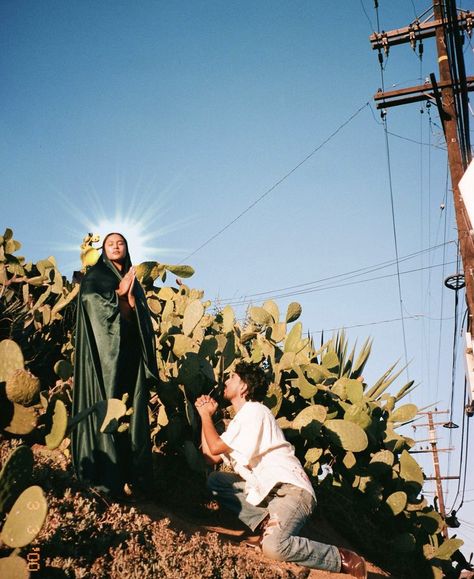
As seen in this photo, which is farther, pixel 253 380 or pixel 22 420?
pixel 253 380

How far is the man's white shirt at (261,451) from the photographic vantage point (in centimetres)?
329

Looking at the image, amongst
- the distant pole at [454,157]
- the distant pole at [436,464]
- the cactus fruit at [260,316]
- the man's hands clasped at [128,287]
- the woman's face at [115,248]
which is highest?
the distant pole at [454,157]

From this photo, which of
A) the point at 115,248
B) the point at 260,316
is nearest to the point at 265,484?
the point at 115,248

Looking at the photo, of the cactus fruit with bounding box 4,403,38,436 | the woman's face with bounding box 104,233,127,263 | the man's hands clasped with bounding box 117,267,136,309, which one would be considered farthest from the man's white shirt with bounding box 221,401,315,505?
the woman's face with bounding box 104,233,127,263

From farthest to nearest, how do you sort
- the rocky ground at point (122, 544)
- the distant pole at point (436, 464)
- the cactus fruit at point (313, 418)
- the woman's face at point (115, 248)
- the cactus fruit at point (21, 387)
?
the distant pole at point (436, 464)
the cactus fruit at point (313, 418)
the woman's face at point (115, 248)
the cactus fruit at point (21, 387)
the rocky ground at point (122, 544)

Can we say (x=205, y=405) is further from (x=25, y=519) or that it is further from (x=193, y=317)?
(x=25, y=519)

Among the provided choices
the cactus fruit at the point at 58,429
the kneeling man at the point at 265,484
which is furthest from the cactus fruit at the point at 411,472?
the cactus fruit at the point at 58,429

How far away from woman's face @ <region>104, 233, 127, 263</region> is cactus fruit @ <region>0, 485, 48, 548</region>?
6.56 ft

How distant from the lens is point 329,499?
4949 millimetres

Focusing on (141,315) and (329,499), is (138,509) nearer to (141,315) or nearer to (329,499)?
(141,315)

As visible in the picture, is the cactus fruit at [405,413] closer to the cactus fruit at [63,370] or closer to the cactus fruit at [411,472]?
the cactus fruit at [411,472]

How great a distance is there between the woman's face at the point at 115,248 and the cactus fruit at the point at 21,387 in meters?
1.37

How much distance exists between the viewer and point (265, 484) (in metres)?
3.31

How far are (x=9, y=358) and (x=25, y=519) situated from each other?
910 millimetres
